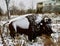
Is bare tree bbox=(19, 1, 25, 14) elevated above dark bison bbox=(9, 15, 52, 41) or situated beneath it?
elevated above

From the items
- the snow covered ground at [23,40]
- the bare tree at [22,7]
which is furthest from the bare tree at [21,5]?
the snow covered ground at [23,40]

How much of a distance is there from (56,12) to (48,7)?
86mm

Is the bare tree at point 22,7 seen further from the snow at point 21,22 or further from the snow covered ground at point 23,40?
the snow covered ground at point 23,40

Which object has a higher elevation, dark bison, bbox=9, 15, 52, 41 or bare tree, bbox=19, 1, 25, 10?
bare tree, bbox=19, 1, 25, 10

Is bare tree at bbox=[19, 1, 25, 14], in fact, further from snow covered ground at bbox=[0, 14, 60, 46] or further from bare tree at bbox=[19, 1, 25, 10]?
snow covered ground at bbox=[0, 14, 60, 46]

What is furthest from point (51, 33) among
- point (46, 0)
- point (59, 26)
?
point (46, 0)

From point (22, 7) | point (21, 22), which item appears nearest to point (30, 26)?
point (21, 22)

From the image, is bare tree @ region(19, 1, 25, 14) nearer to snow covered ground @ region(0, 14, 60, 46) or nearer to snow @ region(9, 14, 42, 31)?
snow @ region(9, 14, 42, 31)

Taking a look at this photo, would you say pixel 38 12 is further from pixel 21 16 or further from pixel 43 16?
pixel 21 16

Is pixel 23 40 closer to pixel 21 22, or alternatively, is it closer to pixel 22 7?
pixel 21 22

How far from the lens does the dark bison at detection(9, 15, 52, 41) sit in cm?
143

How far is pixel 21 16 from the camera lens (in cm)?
144

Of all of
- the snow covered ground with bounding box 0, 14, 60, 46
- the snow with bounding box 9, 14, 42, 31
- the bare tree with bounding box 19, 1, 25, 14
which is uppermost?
the bare tree with bounding box 19, 1, 25, 14

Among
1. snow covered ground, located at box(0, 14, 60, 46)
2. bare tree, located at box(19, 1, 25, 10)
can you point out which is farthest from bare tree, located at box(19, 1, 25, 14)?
snow covered ground, located at box(0, 14, 60, 46)
